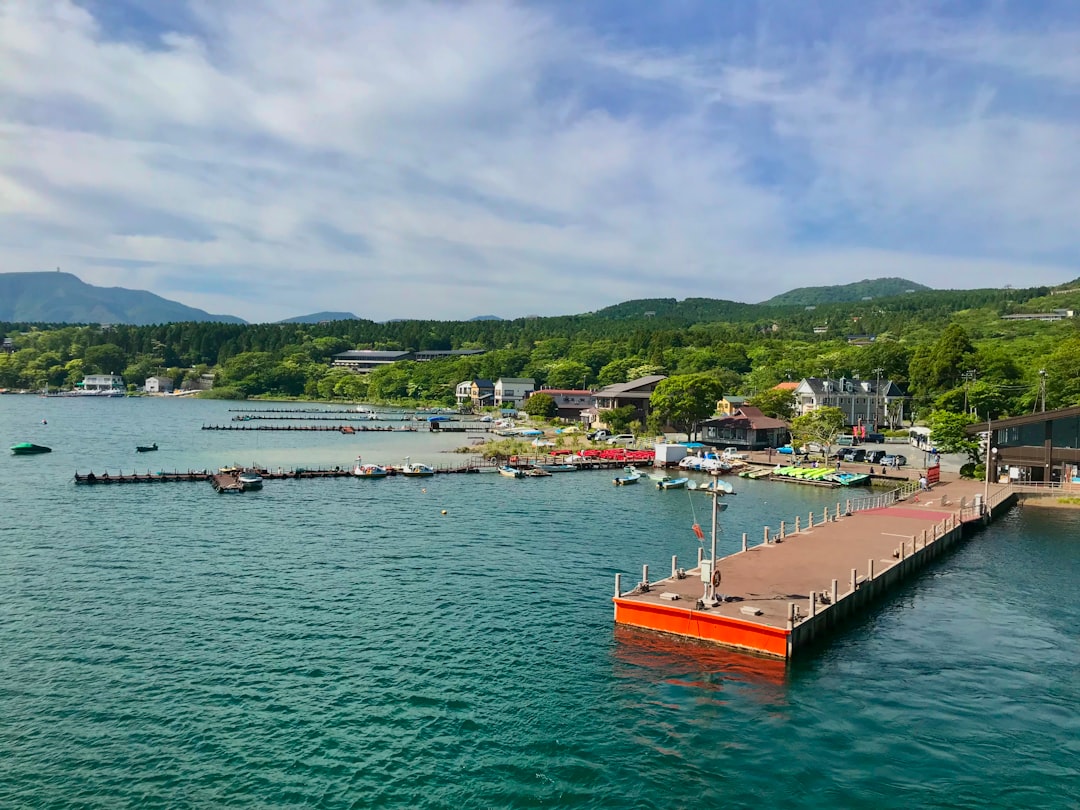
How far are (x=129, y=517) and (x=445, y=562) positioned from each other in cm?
2464

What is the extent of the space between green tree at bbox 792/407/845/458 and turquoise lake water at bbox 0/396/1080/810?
36552mm

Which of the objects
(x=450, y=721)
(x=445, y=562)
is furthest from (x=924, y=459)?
(x=450, y=721)

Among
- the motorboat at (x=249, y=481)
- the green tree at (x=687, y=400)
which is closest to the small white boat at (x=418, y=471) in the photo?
the motorboat at (x=249, y=481)

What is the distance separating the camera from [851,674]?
24.6m

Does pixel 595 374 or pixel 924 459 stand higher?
pixel 595 374

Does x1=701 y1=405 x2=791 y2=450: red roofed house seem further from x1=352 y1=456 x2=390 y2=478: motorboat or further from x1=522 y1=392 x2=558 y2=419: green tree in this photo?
x1=352 y1=456 x2=390 y2=478: motorboat

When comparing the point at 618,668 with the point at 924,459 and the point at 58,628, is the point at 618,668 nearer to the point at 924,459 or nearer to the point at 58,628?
the point at 58,628

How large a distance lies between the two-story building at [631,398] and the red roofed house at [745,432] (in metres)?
16.6

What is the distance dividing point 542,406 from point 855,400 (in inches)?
1963

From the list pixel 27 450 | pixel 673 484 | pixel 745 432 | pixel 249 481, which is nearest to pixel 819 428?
pixel 745 432

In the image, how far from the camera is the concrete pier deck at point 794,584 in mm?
25859

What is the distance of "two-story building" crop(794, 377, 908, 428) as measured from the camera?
109m

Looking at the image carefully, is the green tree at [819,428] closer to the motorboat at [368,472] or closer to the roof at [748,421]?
the roof at [748,421]

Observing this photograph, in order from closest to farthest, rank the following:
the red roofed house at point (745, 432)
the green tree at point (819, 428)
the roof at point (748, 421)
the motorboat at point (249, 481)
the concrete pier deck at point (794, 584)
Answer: the concrete pier deck at point (794, 584) → the motorboat at point (249, 481) → the green tree at point (819, 428) → the red roofed house at point (745, 432) → the roof at point (748, 421)
